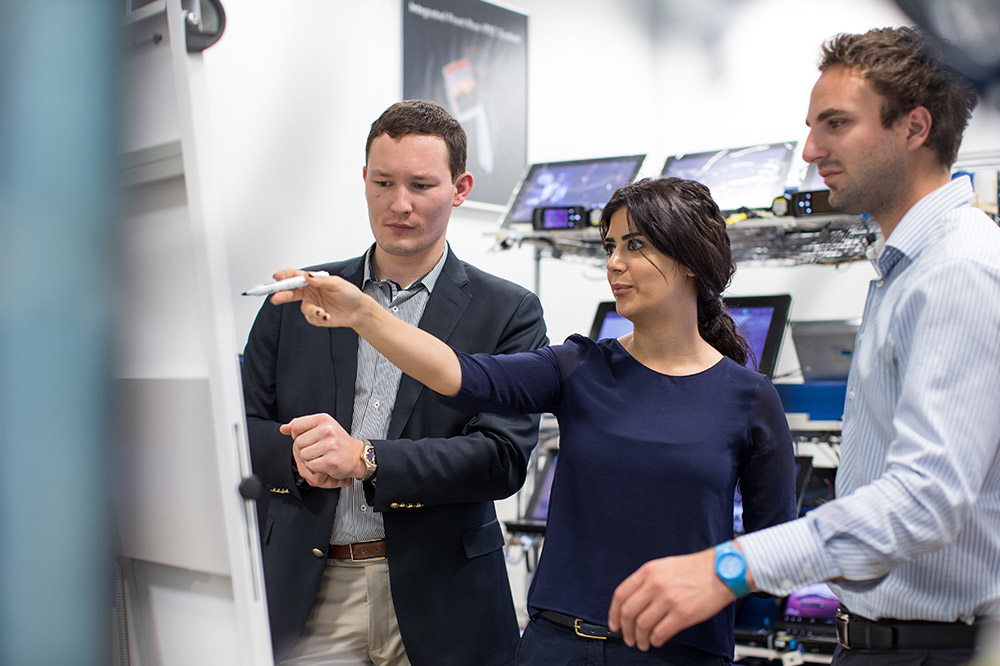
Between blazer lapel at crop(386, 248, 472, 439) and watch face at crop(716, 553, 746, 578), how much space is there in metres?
0.74

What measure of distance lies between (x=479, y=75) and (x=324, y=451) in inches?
136

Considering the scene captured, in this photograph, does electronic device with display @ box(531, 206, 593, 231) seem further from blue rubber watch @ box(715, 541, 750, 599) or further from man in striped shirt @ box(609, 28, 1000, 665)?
blue rubber watch @ box(715, 541, 750, 599)

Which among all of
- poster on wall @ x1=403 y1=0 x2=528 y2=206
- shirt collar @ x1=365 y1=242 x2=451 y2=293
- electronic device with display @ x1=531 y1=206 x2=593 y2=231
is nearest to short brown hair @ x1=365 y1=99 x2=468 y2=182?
shirt collar @ x1=365 y1=242 x2=451 y2=293

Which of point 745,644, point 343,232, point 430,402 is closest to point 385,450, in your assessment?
point 430,402

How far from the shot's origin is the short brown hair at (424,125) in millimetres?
1624

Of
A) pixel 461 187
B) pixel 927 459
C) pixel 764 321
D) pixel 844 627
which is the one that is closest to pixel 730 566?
pixel 927 459

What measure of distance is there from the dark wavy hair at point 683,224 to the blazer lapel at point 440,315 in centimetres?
30

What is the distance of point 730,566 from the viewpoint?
930 millimetres

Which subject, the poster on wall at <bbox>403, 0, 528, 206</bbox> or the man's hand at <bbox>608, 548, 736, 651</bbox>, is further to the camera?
the poster on wall at <bbox>403, 0, 528, 206</bbox>

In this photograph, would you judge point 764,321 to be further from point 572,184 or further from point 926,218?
point 926,218

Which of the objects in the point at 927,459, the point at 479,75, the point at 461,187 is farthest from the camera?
the point at 479,75

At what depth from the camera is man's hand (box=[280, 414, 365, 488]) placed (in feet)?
4.41

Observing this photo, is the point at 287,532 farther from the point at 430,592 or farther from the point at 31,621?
the point at 31,621

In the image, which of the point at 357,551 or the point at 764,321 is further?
the point at 764,321
